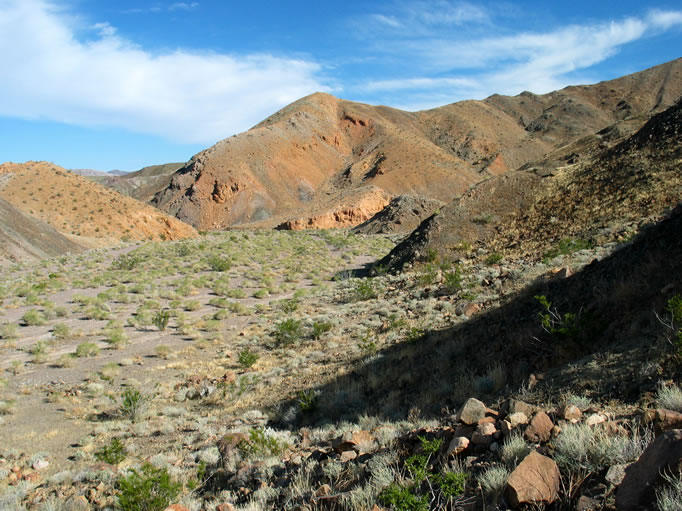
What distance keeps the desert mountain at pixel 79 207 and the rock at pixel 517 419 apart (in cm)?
4065

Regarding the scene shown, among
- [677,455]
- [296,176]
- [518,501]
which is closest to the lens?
[677,455]

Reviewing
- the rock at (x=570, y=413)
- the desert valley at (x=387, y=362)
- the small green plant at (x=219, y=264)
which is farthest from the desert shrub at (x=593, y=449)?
the small green plant at (x=219, y=264)

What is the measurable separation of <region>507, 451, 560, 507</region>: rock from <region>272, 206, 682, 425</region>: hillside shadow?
1.94 m

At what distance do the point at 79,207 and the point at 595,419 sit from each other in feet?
162

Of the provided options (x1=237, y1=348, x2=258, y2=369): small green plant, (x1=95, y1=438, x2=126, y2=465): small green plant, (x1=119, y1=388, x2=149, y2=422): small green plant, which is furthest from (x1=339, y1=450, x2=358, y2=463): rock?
(x1=237, y1=348, x2=258, y2=369): small green plant

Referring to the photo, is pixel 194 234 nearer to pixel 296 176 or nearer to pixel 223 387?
pixel 296 176

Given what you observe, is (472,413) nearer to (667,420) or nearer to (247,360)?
(667,420)

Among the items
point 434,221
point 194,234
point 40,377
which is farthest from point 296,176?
point 40,377

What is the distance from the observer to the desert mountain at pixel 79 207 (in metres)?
41.6

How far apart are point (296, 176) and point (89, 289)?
5826 cm

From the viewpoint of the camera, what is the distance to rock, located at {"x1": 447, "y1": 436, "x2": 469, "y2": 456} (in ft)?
12.5

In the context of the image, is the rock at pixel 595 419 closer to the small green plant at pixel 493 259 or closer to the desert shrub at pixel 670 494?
the desert shrub at pixel 670 494

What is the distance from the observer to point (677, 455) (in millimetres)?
2584

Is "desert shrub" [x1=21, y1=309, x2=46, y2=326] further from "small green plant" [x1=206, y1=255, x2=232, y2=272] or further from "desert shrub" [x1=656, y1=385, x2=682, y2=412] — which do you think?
"desert shrub" [x1=656, y1=385, x2=682, y2=412]
